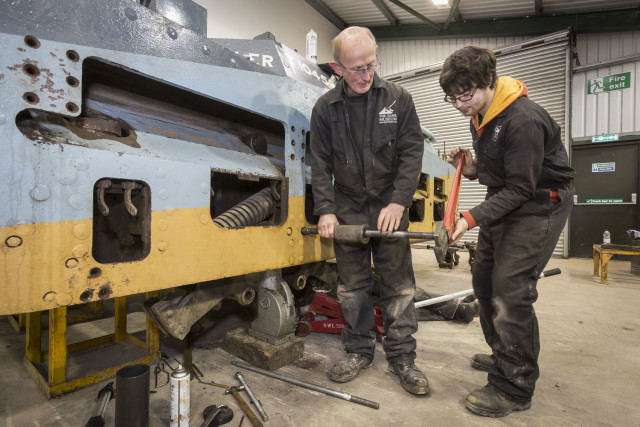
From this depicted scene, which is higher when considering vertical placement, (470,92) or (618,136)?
(618,136)

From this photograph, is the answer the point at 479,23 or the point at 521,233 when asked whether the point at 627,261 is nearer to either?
the point at 479,23

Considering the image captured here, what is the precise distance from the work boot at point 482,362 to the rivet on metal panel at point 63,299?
182cm

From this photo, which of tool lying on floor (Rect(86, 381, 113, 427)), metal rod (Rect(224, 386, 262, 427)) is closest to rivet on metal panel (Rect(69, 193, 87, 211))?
tool lying on floor (Rect(86, 381, 113, 427))

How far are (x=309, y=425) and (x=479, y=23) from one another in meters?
8.46

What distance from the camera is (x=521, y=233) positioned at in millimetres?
1414

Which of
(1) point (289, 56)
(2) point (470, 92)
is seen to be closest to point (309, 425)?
(2) point (470, 92)

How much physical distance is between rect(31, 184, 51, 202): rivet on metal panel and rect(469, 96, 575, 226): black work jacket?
1.45 m

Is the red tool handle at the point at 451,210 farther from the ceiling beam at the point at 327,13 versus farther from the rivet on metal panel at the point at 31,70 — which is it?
the ceiling beam at the point at 327,13

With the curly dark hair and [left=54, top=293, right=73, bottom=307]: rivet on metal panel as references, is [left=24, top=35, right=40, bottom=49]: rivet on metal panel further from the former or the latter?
the curly dark hair

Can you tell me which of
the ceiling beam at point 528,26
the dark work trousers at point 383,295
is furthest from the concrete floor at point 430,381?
the ceiling beam at point 528,26

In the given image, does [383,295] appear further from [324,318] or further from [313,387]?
[324,318]

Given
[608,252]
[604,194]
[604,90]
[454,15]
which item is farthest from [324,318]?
[454,15]

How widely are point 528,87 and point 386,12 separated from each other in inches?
140

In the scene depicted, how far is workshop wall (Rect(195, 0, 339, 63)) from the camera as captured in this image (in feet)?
17.7
